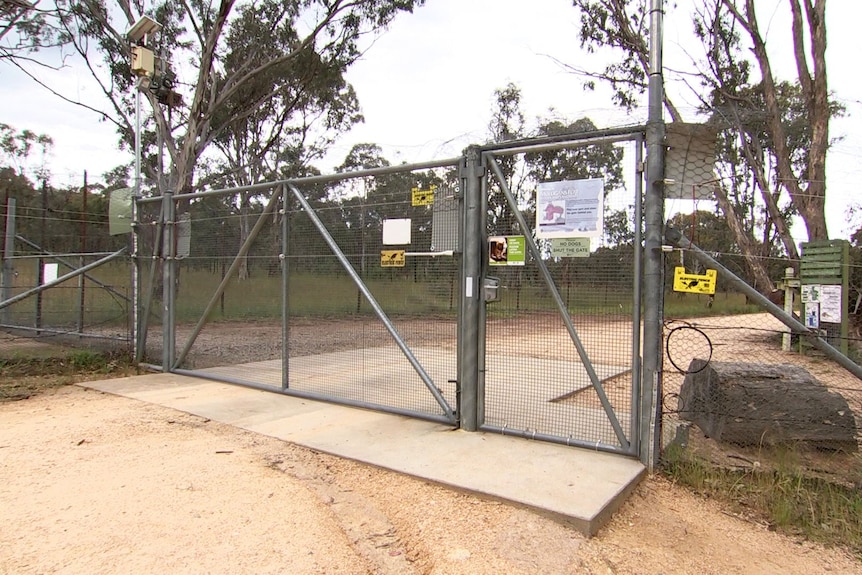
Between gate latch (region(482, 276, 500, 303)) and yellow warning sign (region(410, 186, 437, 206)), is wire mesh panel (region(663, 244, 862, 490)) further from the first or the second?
yellow warning sign (region(410, 186, 437, 206))

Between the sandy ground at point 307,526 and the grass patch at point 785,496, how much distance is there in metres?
0.14

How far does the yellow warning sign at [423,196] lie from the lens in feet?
16.5

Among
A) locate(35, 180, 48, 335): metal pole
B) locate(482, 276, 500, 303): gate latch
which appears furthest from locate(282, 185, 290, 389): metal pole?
locate(35, 180, 48, 335): metal pole

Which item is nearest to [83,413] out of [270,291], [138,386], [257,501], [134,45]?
[138,386]

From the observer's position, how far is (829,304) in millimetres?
4918

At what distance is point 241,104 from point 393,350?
612 inches

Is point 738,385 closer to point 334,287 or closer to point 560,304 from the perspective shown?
point 560,304

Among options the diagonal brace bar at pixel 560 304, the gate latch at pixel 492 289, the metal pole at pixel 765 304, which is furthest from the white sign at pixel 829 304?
the gate latch at pixel 492 289

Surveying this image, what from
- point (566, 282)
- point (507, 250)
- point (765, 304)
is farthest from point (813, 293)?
point (507, 250)

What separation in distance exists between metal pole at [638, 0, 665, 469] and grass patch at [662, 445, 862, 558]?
0.27 metres

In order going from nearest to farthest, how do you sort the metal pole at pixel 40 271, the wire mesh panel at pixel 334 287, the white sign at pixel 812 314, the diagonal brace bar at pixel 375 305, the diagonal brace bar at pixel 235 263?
the white sign at pixel 812 314 → the diagonal brace bar at pixel 375 305 → the wire mesh panel at pixel 334 287 → the diagonal brace bar at pixel 235 263 → the metal pole at pixel 40 271

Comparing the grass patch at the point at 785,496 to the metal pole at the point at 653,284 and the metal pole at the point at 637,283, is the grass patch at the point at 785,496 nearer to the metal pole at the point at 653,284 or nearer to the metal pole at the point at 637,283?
the metal pole at the point at 653,284

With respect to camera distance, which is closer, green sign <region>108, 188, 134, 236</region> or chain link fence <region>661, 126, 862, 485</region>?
chain link fence <region>661, 126, 862, 485</region>

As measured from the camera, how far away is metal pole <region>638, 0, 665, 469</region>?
13.2 ft
